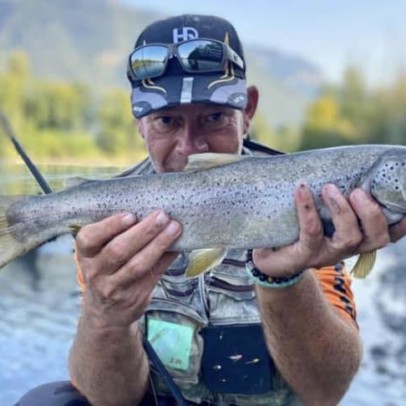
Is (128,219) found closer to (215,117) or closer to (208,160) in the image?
(208,160)

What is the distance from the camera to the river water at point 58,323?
5.74 meters

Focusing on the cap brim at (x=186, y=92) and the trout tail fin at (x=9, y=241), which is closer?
the trout tail fin at (x=9, y=241)

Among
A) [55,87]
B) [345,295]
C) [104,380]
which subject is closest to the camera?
[104,380]

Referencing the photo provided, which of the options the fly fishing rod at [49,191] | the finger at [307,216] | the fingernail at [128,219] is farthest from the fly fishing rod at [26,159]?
the finger at [307,216]

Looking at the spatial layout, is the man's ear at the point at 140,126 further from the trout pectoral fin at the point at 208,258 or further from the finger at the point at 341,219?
the finger at the point at 341,219

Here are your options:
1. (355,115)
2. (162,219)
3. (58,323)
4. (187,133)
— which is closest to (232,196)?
(162,219)

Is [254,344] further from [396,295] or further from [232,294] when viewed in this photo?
[396,295]

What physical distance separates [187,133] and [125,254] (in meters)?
0.80

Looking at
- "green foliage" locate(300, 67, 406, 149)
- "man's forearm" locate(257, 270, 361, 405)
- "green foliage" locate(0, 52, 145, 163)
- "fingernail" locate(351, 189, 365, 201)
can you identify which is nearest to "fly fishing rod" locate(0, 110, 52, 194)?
"man's forearm" locate(257, 270, 361, 405)

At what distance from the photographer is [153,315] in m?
3.47

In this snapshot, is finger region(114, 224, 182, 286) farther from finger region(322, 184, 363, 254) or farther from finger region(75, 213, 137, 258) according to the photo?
finger region(322, 184, 363, 254)

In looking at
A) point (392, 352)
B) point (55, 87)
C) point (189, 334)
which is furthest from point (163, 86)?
point (55, 87)

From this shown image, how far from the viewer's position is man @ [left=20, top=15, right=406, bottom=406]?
3131 millimetres

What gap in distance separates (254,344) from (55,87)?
60390 mm
